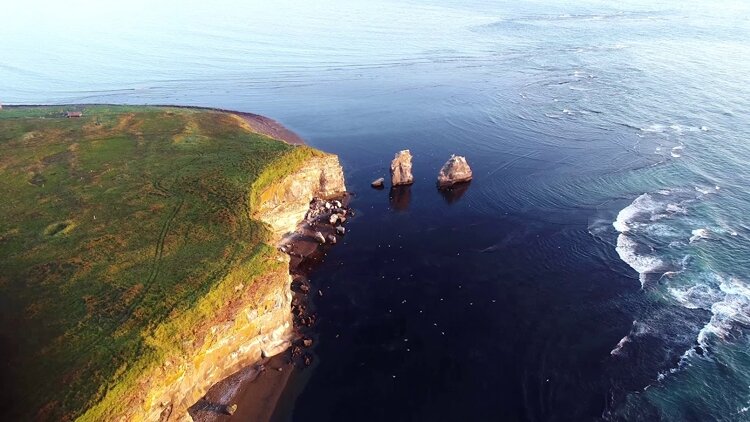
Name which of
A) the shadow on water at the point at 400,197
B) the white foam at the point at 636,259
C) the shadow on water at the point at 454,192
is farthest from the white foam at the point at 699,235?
the shadow on water at the point at 400,197

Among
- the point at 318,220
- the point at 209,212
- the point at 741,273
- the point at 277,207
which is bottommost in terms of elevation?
the point at 741,273

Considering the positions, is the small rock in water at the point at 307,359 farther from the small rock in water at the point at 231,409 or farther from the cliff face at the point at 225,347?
the small rock in water at the point at 231,409

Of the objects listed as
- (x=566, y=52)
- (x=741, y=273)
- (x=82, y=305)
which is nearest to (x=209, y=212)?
(x=82, y=305)

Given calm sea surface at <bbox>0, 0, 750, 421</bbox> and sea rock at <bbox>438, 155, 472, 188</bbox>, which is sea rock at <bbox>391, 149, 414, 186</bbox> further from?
sea rock at <bbox>438, 155, 472, 188</bbox>

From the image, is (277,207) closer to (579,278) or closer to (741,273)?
(579,278)

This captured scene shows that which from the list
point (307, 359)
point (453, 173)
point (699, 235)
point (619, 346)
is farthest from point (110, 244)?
point (699, 235)

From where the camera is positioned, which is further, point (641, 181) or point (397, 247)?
point (641, 181)

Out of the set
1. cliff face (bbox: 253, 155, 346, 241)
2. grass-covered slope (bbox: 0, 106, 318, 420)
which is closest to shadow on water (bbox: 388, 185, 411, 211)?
cliff face (bbox: 253, 155, 346, 241)
